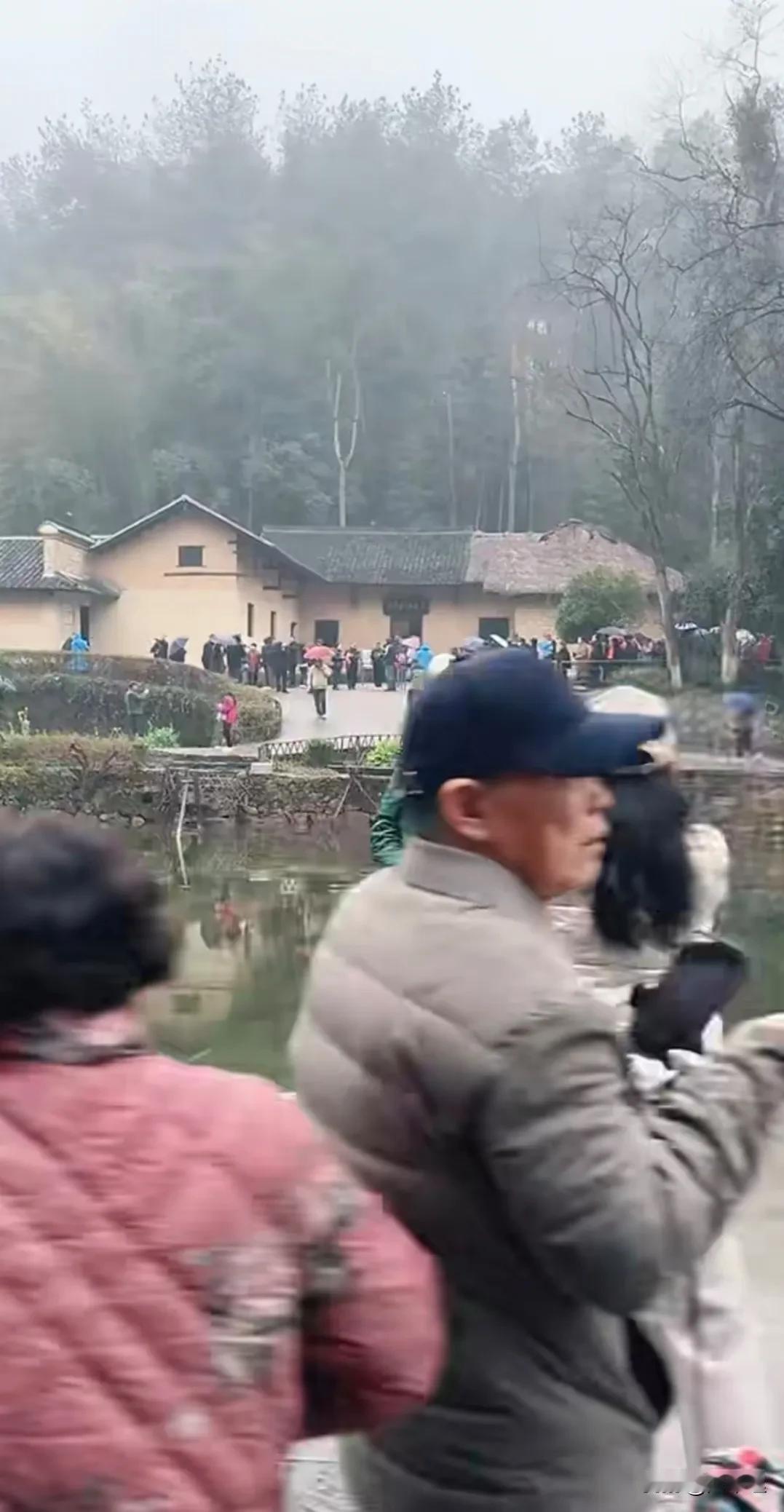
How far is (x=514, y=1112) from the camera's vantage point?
2.45ft

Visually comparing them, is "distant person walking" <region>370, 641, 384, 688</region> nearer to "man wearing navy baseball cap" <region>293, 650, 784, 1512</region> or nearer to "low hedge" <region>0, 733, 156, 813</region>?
"low hedge" <region>0, 733, 156, 813</region>

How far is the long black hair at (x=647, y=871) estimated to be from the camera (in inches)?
44.1

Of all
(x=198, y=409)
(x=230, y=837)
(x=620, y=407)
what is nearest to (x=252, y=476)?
(x=198, y=409)

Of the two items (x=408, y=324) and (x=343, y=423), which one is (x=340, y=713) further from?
(x=408, y=324)

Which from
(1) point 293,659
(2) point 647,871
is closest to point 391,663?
(1) point 293,659

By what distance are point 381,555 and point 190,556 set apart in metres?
1.83

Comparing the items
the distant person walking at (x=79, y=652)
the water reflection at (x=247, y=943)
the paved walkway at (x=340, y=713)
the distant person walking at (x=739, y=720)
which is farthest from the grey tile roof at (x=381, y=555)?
the distant person walking at (x=739, y=720)

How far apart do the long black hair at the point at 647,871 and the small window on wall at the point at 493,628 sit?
12.5 meters

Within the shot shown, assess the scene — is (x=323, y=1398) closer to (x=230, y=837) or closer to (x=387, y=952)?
(x=387, y=952)

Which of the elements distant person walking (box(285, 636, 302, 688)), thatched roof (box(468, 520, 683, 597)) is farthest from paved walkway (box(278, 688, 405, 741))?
thatched roof (box(468, 520, 683, 597))

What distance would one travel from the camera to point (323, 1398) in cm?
71

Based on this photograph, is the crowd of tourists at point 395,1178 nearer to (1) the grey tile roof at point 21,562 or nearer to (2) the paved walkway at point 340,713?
(2) the paved walkway at point 340,713

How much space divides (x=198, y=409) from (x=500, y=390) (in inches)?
150

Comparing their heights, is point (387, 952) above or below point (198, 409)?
below
